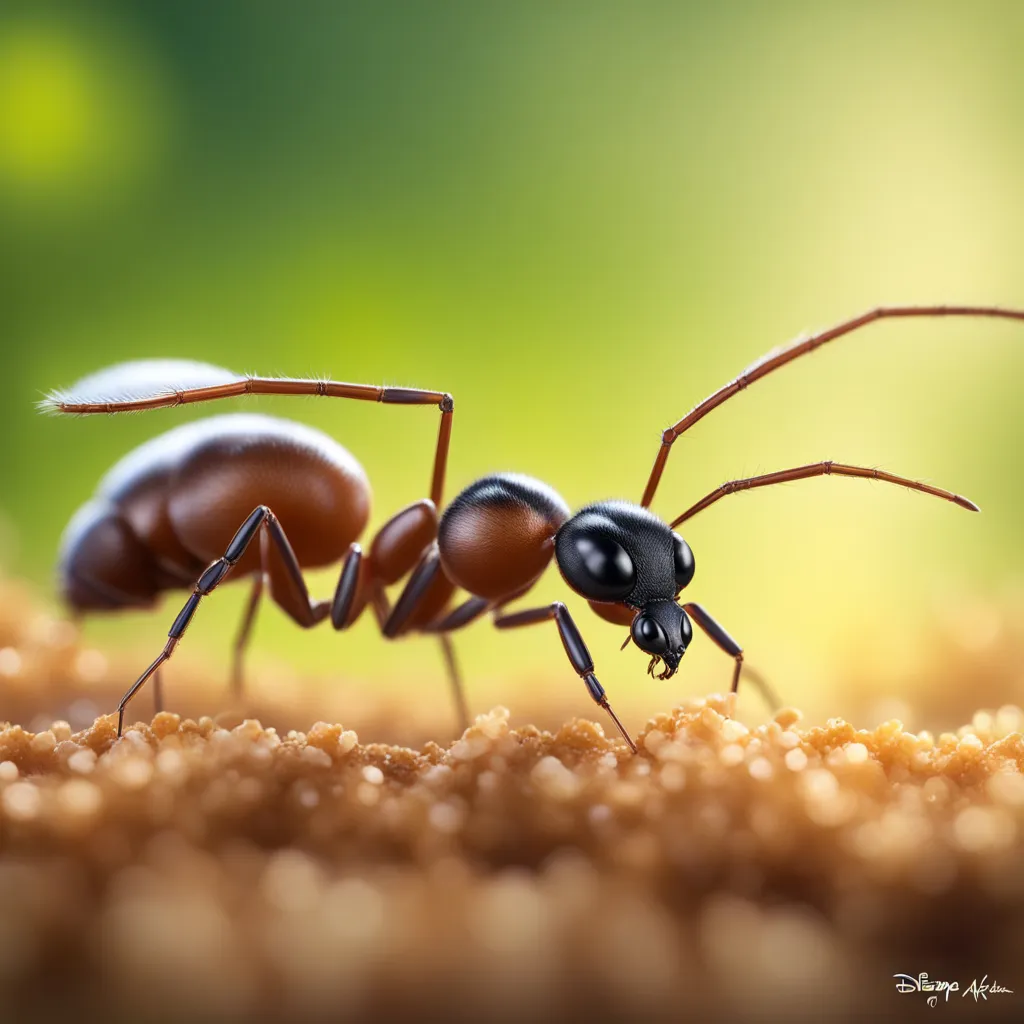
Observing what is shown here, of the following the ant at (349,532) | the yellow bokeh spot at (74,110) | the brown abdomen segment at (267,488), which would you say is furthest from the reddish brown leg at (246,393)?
the yellow bokeh spot at (74,110)

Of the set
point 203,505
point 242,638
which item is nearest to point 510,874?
point 203,505

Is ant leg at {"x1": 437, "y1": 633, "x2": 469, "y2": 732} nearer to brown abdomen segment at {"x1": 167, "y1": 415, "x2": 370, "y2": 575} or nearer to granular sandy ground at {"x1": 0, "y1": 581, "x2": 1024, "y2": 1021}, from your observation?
brown abdomen segment at {"x1": 167, "y1": 415, "x2": 370, "y2": 575}

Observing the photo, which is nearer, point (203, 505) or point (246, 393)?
point (246, 393)

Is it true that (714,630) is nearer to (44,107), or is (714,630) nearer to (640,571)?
(640,571)

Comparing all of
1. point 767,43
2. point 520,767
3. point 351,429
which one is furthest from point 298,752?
point 767,43

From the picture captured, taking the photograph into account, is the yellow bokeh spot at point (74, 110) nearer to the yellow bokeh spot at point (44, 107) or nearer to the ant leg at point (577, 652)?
the yellow bokeh spot at point (44, 107)

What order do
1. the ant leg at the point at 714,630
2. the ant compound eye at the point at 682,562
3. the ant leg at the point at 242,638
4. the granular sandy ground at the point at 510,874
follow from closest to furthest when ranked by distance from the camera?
the granular sandy ground at the point at 510,874 → the ant compound eye at the point at 682,562 → the ant leg at the point at 714,630 → the ant leg at the point at 242,638
